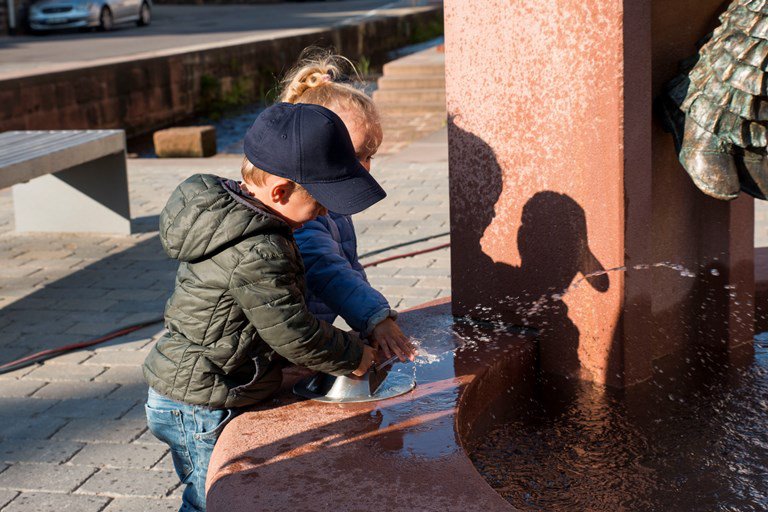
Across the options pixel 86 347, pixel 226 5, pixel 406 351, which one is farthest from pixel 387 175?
pixel 226 5

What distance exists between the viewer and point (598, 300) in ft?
10.3

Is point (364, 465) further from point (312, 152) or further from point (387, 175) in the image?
point (387, 175)

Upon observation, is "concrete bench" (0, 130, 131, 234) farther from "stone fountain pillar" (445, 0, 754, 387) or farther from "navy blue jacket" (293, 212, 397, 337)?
"navy blue jacket" (293, 212, 397, 337)

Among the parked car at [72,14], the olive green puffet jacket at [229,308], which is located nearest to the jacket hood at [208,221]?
the olive green puffet jacket at [229,308]

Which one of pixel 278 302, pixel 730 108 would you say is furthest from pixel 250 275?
pixel 730 108

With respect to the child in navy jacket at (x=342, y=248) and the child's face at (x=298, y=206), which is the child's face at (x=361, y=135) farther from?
the child's face at (x=298, y=206)

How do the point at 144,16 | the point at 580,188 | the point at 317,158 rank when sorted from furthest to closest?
the point at 144,16, the point at 580,188, the point at 317,158

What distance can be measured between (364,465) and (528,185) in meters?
1.19

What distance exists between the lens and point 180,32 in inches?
890

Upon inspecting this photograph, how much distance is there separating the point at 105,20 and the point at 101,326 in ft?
64.3

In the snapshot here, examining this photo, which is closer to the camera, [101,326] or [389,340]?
[389,340]

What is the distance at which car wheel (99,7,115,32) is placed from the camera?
912 inches

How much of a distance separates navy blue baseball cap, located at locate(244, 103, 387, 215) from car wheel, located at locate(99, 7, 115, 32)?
868 inches

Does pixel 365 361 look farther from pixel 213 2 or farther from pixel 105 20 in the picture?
pixel 213 2
